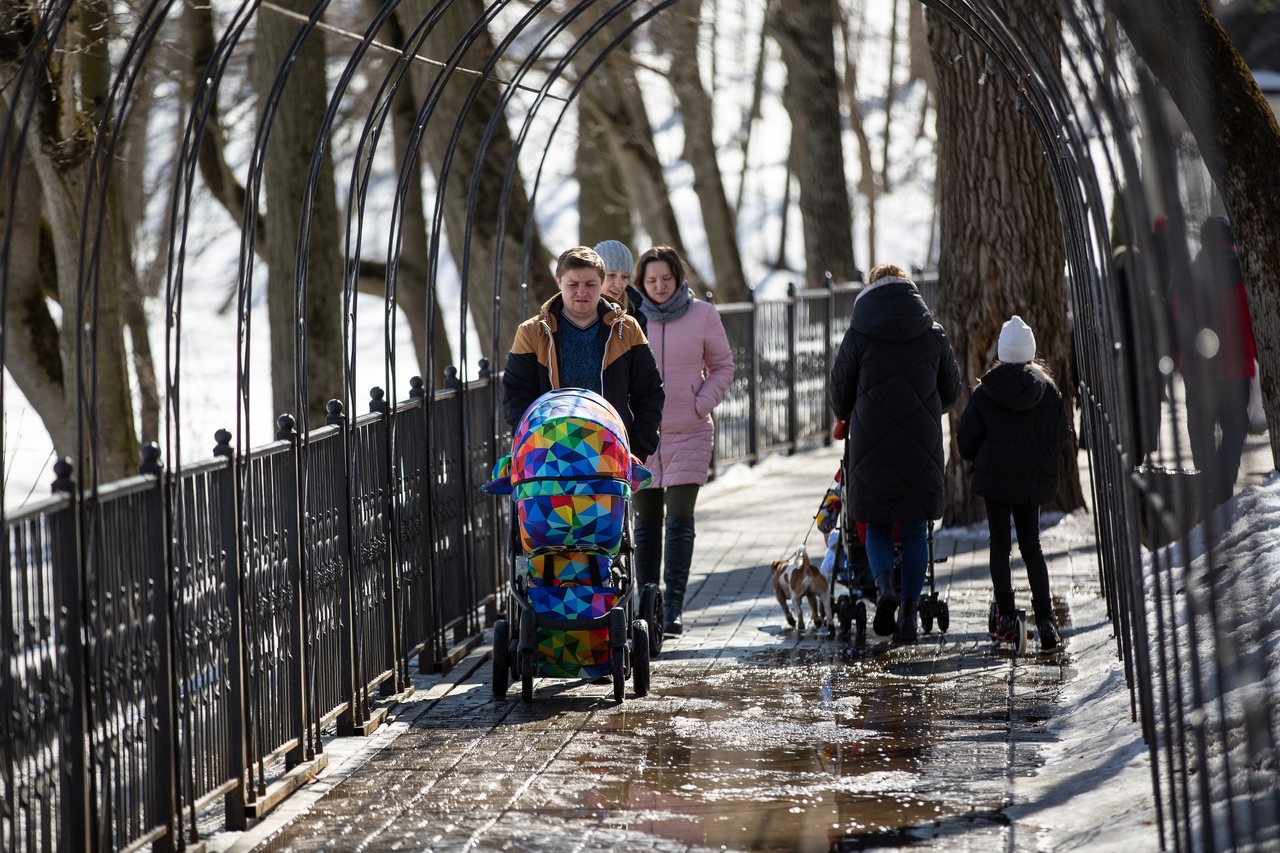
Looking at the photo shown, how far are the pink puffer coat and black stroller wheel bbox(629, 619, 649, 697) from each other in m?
1.36

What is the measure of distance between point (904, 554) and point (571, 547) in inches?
74.6

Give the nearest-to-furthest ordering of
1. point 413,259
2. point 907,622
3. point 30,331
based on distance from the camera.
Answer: point 907,622 → point 30,331 → point 413,259

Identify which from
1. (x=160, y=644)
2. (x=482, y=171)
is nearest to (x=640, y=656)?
(x=160, y=644)

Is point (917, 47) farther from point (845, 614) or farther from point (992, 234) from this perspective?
point (845, 614)

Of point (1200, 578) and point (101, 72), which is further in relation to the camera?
point (101, 72)

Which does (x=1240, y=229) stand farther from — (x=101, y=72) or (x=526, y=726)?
(x=101, y=72)

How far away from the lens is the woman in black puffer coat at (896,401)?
7496 mm

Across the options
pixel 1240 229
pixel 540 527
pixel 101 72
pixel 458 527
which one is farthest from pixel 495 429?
pixel 101 72

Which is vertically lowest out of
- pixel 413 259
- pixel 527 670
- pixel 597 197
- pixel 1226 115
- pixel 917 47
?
pixel 527 670

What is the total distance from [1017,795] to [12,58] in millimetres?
7912

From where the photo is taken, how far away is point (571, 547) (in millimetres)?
6617

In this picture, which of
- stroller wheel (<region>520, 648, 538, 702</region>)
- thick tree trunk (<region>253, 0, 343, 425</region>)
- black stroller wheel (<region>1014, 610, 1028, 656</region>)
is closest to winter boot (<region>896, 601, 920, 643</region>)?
black stroller wheel (<region>1014, 610, 1028, 656</region>)

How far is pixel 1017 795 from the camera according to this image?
17.4 feet

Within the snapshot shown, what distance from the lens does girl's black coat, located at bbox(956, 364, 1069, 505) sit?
24.1ft
